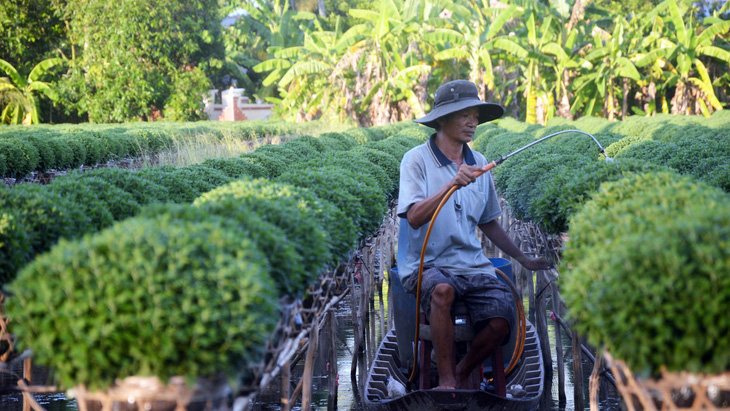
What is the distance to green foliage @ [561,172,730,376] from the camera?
252cm

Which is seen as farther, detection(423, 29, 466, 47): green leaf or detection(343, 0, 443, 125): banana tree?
detection(343, 0, 443, 125): banana tree

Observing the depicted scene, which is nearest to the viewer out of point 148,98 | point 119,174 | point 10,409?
point 119,174

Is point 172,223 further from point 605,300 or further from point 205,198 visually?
point 605,300

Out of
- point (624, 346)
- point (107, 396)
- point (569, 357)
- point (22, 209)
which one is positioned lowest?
point (569, 357)

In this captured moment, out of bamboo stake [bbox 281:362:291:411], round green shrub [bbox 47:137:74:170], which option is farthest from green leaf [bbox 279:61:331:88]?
bamboo stake [bbox 281:362:291:411]

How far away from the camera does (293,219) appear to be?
4062mm

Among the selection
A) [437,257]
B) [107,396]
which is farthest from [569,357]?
[107,396]

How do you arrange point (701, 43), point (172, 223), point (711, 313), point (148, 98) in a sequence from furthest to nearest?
point (148, 98) < point (701, 43) < point (172, 223) < point (711, 313)

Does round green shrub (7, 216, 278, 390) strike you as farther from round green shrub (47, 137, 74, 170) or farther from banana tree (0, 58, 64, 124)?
banana tree (0, 58, 64, 124)

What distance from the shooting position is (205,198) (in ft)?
14.2

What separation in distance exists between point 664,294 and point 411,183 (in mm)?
2902

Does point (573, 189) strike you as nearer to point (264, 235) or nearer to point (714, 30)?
point (264, 235)

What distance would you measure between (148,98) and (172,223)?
111 ft

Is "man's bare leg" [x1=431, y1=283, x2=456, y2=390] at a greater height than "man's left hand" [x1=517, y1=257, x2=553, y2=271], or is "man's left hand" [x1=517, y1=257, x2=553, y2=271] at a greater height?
"man's left hand" [x1=517, y1=257, x2=553, y2=271]
